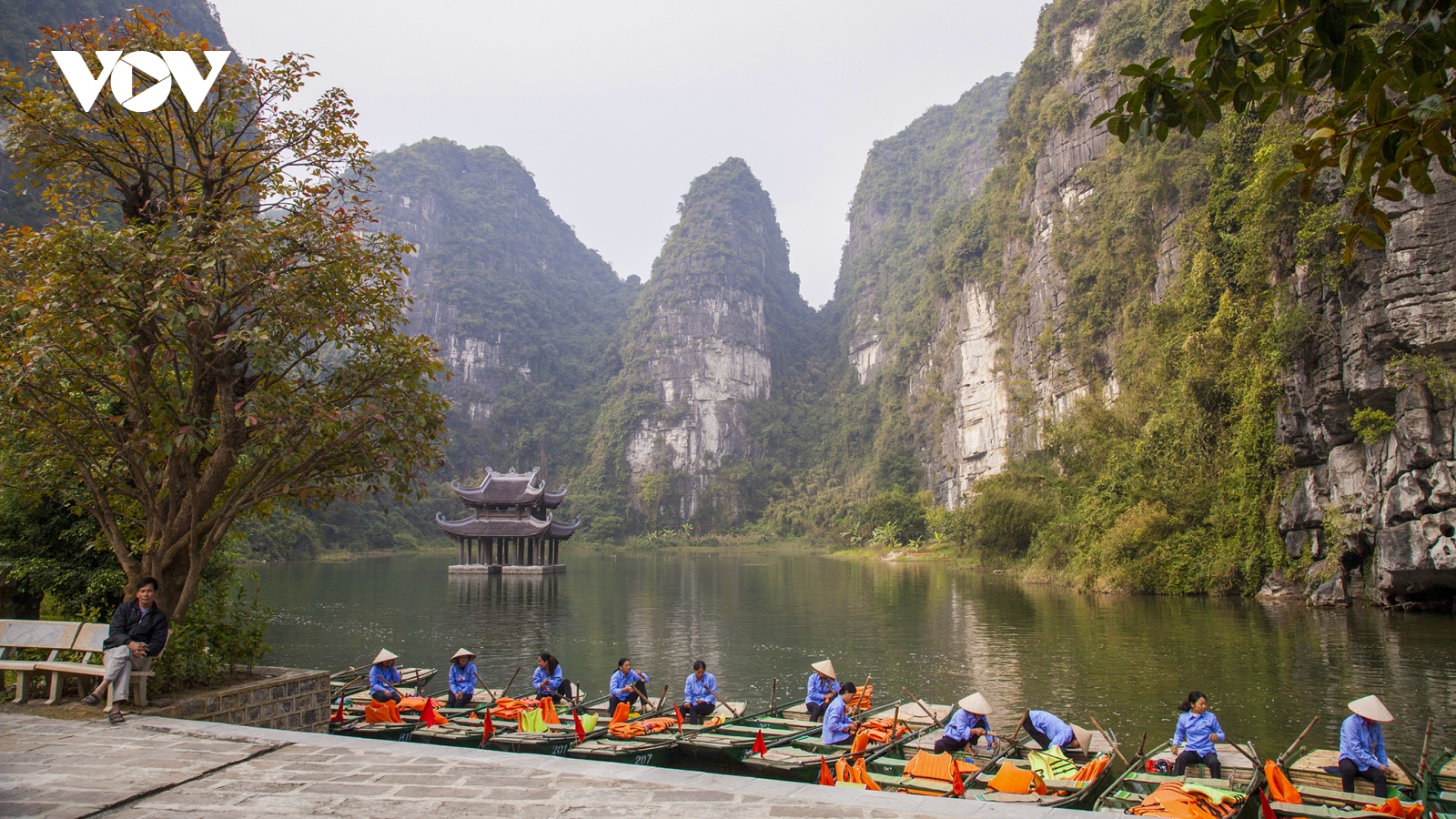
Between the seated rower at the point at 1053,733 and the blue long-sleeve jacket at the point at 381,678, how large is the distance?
6.90m

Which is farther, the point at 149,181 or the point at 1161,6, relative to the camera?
Answer: the point at 1161,6

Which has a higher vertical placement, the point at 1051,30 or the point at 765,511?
the point at 1051,30

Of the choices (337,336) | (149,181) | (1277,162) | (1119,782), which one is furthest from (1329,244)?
(149,181)

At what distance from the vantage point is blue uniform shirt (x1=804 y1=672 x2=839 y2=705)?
9531 millimetres

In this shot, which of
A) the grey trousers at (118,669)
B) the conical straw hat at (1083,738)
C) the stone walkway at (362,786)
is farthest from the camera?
the conical straw hat at (1083,738)

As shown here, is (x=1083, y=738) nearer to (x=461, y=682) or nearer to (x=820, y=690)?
(x=820, y=690)

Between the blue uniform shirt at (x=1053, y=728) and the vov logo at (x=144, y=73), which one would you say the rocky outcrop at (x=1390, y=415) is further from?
the vov logo at (x=144, y=73)

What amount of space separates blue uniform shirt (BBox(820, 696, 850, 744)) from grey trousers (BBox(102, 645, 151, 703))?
5.77 metres

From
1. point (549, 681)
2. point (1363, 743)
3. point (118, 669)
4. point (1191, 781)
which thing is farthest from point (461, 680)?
point (1363, 743)

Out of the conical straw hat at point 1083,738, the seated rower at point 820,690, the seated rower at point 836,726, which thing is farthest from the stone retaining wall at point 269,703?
the conical straw hat at point 1083,738

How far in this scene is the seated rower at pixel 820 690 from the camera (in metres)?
9.38

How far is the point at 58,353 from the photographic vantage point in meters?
6.26

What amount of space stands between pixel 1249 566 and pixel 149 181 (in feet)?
76.3

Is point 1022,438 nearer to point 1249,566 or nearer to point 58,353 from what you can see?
point 1249,566
